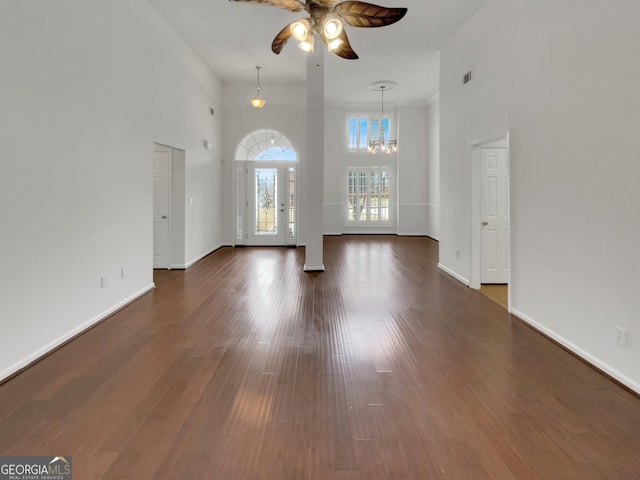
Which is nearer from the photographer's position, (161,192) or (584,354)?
(584,354)

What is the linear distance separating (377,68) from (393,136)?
388 centimetres

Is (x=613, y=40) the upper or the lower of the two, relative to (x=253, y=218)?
upper

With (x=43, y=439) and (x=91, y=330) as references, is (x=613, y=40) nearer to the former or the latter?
(x=43, y=439)

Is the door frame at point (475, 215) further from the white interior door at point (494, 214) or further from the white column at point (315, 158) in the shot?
the white column at point (315, 158)

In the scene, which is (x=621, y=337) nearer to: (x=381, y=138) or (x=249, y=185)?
(x=249, y=185)

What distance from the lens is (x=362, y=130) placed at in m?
12.0

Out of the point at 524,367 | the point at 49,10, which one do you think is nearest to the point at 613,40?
the point at 524,367

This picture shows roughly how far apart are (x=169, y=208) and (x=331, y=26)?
15.0ft

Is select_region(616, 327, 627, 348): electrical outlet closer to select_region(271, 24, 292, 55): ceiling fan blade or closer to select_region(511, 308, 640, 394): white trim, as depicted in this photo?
select_region(511, 308, 640, 394): white trim

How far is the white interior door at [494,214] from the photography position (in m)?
5.48

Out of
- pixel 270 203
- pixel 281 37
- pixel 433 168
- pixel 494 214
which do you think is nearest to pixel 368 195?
pixel 433 168

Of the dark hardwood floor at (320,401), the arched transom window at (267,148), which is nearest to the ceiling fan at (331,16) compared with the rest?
the dark hardwood floor at (320,401)

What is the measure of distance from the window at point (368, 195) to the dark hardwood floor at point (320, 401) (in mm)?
7855

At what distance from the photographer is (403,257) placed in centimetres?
824
